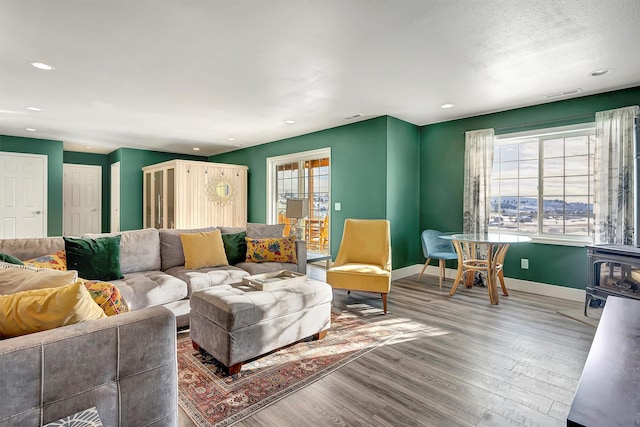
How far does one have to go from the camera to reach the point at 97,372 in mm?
1183

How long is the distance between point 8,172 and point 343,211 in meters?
5.99

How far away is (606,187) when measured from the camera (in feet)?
12.1

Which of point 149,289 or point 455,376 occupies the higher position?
point 149,289

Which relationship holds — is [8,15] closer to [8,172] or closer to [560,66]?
[560,66]

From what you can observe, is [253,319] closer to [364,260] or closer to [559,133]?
[364,260]

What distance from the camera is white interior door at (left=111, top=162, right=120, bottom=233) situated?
7.36 m

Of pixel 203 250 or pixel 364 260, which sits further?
pixel 364 260

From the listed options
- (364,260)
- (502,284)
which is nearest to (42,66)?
(364,260)

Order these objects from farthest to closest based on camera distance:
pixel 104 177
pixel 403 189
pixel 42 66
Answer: pixel 104 177, pixel 403 189, pixel 42 66

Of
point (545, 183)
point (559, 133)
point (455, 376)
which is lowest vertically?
point (455, 376)

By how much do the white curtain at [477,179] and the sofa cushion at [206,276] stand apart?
3.29 meters

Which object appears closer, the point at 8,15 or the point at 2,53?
the point at 8,15

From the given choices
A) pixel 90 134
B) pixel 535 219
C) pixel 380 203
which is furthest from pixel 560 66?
pixel 90 134

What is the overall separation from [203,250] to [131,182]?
4.98 meters
